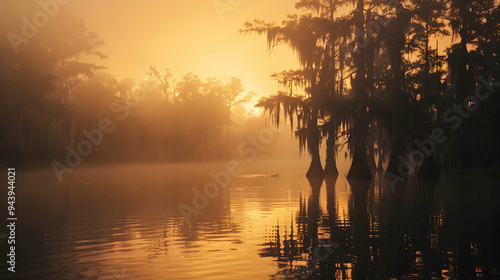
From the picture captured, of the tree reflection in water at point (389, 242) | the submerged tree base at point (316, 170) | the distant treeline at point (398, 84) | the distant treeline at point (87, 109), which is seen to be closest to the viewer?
the tree reflection in water at point (389, 242)

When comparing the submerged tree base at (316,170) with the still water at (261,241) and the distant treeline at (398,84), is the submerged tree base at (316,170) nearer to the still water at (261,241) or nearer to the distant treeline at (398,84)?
the distant treeline at (398,84)

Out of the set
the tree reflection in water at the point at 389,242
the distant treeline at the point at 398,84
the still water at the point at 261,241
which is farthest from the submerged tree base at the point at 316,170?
the tree reflection in water at the point at 389,242

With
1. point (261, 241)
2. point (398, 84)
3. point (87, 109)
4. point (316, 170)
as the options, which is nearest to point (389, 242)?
Result: point (261, 241)

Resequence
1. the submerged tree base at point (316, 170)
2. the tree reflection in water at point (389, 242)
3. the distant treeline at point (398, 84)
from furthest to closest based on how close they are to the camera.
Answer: the submerged tree base at point (316, 170) < the distant treeline at point (398, 84) < the tree reflection in water at point (389, 242)

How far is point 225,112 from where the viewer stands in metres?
92.4

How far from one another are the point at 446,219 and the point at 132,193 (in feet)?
48.9

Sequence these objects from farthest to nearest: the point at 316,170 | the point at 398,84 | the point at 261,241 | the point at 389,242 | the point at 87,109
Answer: the point at 87,109, the point at 316,170, the point at 398,84, the point at 261,241, the point at 389,242

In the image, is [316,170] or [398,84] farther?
[316,170]

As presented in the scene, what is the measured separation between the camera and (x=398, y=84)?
33875 millimetres

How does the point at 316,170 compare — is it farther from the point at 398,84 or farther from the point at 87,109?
the point at 87,109

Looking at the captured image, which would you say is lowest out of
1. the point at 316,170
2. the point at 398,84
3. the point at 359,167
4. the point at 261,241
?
the point at 261,241

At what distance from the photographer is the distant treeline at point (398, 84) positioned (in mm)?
32094

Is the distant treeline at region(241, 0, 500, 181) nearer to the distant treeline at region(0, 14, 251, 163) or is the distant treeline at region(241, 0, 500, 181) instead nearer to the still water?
the still water

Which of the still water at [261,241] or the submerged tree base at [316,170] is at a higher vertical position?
the submerged tree base at [316,170]
